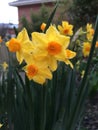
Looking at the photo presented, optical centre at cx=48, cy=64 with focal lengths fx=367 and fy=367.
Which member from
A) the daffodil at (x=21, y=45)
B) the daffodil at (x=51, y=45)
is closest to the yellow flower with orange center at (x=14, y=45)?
the daffodil at (x=21, y=45)

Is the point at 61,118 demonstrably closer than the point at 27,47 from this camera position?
No

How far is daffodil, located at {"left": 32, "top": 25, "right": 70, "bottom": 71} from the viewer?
144 cm

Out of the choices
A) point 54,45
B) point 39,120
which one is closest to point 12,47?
point 54,45

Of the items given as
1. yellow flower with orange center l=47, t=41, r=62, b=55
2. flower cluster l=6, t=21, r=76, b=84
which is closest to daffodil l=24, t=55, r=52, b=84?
flower cluster l=6, t=21, r=76, b=84

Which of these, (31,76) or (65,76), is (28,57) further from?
(65,76)

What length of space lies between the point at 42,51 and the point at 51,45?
0.22ft

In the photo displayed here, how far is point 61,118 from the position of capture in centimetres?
191

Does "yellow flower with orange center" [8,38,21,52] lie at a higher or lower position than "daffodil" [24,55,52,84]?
higher

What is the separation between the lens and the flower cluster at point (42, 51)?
146 cm

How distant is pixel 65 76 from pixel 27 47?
1.80ft

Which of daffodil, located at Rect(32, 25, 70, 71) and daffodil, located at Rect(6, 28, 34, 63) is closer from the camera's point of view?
daffodil, located at Rect(32, 25, 70, 71)

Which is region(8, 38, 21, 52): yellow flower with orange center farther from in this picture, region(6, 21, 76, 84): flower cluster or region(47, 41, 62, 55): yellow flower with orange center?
region(47, 41, 62, 55): yellow flower with orange center

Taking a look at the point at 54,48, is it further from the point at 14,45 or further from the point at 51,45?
the point at 14,45

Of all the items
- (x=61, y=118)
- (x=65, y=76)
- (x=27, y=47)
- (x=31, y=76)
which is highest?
(x=27, y=47)
